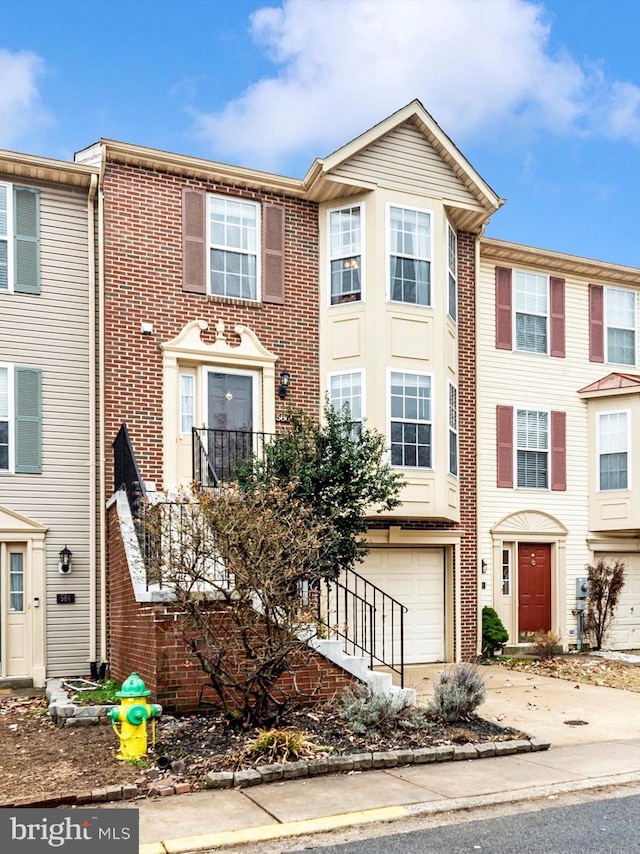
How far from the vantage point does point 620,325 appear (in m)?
17.9

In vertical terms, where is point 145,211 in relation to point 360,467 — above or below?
above

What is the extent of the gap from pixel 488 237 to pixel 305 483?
27.2ft

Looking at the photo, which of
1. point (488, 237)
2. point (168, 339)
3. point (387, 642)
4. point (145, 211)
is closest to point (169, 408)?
point (168, 339)

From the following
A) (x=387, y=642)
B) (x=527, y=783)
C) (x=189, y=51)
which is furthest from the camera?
(x=189, y=51)

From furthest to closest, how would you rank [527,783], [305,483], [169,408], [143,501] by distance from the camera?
[169,408], [305,483], [143,501], [527,783]

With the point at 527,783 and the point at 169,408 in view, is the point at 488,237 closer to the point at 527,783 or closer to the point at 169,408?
the point at 169,408

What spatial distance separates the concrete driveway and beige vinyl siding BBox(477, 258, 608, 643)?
10.5ft

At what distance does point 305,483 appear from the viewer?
396 inches

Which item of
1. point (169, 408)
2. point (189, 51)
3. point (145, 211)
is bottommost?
point (169, 408)

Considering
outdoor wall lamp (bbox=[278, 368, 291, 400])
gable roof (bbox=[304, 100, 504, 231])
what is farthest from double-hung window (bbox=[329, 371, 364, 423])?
gable roof (bbox=[304, 100, 504, 231])

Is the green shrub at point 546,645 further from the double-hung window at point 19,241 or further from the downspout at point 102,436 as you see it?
the double-hung window at point 19,241

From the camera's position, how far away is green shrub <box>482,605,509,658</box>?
15133 millimetres

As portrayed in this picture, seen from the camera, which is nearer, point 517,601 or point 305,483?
point 305,483

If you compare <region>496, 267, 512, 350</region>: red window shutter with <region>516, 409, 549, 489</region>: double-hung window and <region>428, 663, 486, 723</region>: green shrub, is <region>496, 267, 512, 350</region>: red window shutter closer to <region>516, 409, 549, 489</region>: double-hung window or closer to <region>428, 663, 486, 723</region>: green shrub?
<region>516, 409, 549, 489</region>: double-hung window
